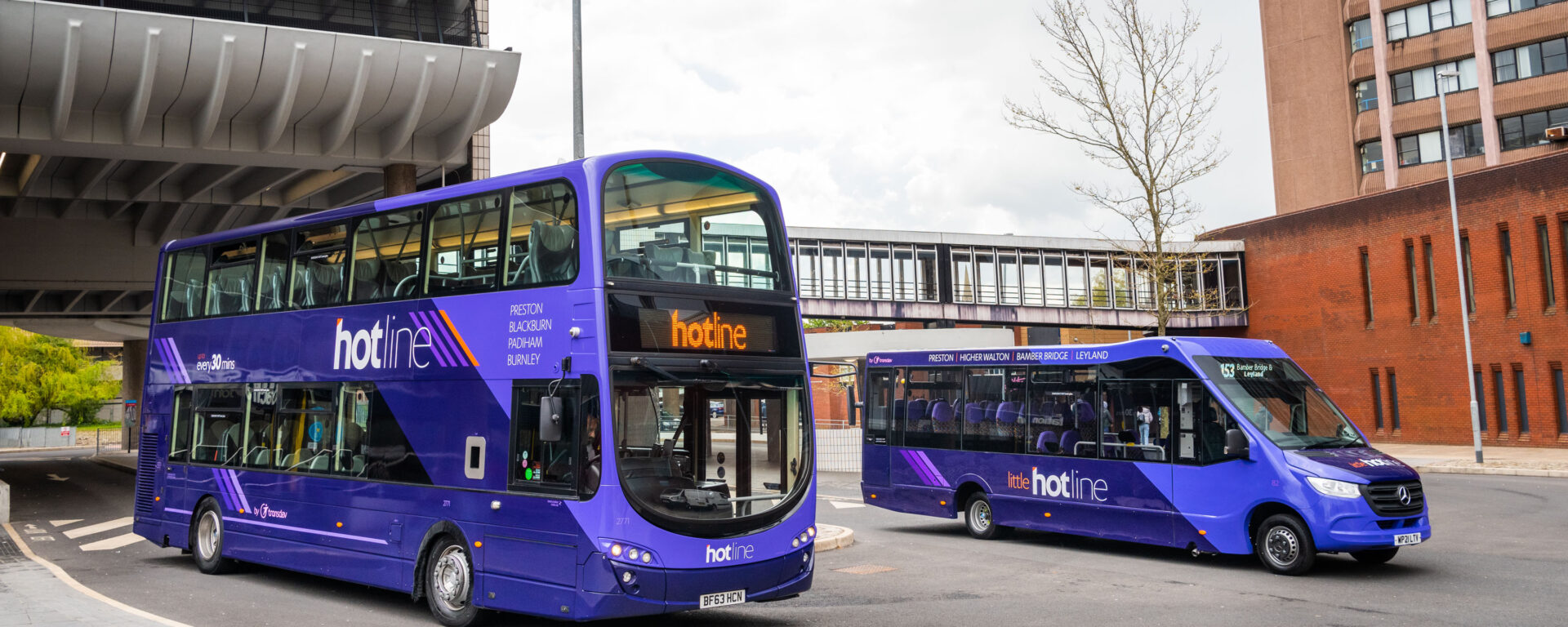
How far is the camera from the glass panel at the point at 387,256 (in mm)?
10469

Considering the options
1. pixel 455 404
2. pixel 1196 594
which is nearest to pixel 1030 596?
pixel 1196 594

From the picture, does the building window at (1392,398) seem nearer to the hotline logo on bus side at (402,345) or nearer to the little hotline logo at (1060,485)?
the little hotline logo at (1060,485)

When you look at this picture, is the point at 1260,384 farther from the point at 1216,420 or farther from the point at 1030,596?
the point at 1030,596

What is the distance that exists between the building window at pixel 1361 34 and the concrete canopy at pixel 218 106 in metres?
Result: 39.7

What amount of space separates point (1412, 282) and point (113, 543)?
1447 inches

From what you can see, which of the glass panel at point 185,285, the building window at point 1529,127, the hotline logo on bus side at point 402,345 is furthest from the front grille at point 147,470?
the building window at point 1529,127

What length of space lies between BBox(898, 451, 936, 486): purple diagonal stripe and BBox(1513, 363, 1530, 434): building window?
2561 centimetres

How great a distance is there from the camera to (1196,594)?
35.5ft

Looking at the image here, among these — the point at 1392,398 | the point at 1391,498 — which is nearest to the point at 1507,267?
the point at 1392,398

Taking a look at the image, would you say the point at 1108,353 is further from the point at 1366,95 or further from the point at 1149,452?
the point at 1366,95

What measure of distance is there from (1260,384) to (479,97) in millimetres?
14790

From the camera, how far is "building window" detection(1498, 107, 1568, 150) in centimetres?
4038

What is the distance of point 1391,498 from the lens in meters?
11.5

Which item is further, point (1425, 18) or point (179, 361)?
point (1425, 18)
